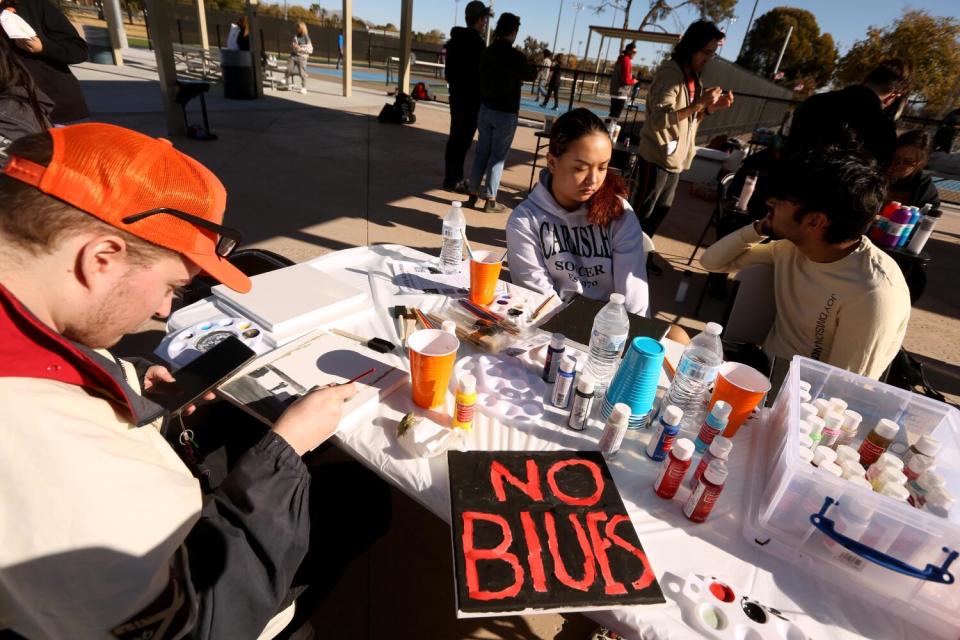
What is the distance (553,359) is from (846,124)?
3568 mm

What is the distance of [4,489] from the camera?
66 centimetres

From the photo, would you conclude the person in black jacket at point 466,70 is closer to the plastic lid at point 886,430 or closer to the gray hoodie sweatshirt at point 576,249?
the gray hoodie sweatshirt at point 576,249

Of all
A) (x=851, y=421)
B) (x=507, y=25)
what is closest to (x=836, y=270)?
(x=851, y=421)

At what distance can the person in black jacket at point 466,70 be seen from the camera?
213 inches

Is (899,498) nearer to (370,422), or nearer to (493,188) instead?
(370,422)

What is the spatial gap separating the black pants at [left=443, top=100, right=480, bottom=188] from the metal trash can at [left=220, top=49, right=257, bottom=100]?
7.38 metres

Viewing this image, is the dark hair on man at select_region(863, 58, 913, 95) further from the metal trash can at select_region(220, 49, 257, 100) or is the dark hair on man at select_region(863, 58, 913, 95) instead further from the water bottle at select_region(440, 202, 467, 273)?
the metal trash can at select_region(220, 49, 257, 100)

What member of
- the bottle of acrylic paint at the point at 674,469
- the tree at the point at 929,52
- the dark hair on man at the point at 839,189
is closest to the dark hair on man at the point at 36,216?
the bottle of acrylic paint at the point at 674,469

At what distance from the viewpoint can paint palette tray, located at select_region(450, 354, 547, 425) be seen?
140 cm

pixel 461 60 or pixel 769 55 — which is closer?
pixel 461 60

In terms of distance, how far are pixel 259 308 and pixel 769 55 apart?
145 feet

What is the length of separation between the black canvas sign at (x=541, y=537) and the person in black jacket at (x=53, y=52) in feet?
12.5

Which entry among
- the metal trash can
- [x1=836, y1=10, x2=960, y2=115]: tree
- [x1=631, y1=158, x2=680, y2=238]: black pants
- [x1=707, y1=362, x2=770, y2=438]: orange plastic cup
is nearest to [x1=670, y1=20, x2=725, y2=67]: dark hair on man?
[x1=631, y1=158, x2=680, y2=238]: black pants

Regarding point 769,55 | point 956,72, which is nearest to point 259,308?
point 956,72
